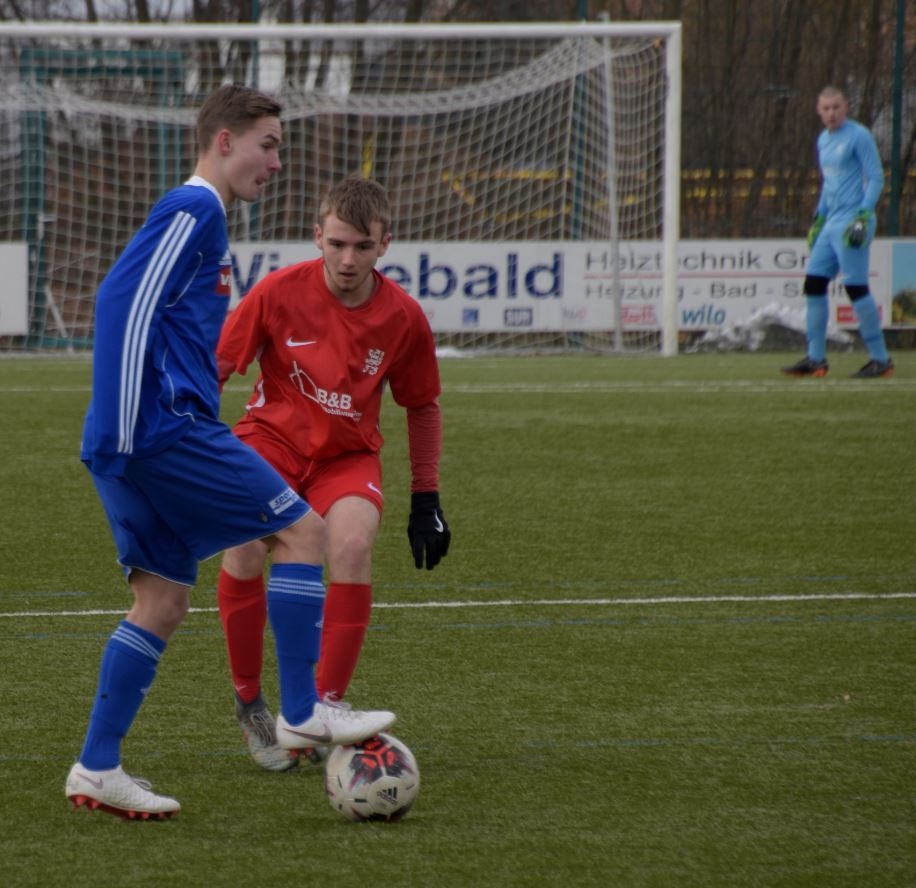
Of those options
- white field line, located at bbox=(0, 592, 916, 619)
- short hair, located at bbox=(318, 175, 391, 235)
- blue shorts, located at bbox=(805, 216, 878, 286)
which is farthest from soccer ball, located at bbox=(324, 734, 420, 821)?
blue shorts, located at bbox=(805, 216, 878, 286)

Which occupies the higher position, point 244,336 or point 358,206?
point 358,206

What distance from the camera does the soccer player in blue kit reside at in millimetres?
3000

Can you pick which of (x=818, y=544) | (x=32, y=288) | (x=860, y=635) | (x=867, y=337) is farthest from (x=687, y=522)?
(x=32, y=288)

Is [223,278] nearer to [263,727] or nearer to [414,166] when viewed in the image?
[263,727]

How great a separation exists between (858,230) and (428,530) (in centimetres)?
858

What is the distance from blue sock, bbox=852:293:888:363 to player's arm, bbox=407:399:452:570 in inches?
335

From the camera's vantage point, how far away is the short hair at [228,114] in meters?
3.22

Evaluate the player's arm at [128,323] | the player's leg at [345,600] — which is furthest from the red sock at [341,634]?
the player's arm at [128,323]

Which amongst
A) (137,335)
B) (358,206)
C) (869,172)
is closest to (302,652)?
(137,335)

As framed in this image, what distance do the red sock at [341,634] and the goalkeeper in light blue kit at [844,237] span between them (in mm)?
8762

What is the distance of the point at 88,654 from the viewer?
447cm

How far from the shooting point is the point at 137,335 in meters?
2.99

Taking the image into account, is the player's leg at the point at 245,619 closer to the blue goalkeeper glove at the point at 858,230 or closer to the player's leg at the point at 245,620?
the player's leg at the point at 245,620

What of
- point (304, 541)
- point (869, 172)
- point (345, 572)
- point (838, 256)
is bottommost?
point (345, 572)
